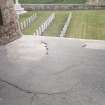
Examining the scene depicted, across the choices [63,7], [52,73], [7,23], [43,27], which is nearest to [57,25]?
[43,27]

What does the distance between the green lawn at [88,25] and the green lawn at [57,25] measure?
0.48 m

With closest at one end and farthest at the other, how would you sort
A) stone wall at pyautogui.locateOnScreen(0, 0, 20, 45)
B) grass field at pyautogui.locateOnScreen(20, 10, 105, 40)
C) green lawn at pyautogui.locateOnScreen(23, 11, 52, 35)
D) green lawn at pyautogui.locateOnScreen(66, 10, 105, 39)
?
stone wall at pyautogui.locateOnScreen(0, 0, 20, 45)
green lawn at pyautogui.locateOnScreen(66, 10, 105, 39)
grass field at pyautogui.locateOnScreen(20, 10, 105, 40)
green lawn at pyautogui.locateOnScreen(23, 11, 52, 35)

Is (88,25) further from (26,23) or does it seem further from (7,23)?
(7,23)

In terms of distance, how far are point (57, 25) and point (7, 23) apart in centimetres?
577

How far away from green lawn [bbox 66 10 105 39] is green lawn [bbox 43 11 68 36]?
484 millimetres

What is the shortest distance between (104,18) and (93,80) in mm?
8709

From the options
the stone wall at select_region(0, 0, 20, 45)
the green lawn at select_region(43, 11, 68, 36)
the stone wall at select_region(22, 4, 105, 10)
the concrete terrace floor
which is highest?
the stone wall at select_region(0, 0, 20, 45)

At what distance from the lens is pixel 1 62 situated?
9.87 ft

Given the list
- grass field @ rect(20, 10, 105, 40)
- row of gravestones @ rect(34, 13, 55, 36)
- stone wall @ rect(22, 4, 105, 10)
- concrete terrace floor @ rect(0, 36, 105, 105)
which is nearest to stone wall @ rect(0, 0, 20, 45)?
concrete terrace floor @ rect(0, 36, 105, 105)

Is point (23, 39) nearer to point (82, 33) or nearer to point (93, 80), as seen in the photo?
point (93, 80)

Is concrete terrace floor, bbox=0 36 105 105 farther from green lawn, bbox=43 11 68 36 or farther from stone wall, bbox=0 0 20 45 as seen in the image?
green lawn, bbox=43 11 68 36

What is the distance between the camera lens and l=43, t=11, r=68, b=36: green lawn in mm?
8256

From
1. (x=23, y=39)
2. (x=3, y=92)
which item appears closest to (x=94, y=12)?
(x=23, y=39)

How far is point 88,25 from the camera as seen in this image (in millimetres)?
9250
